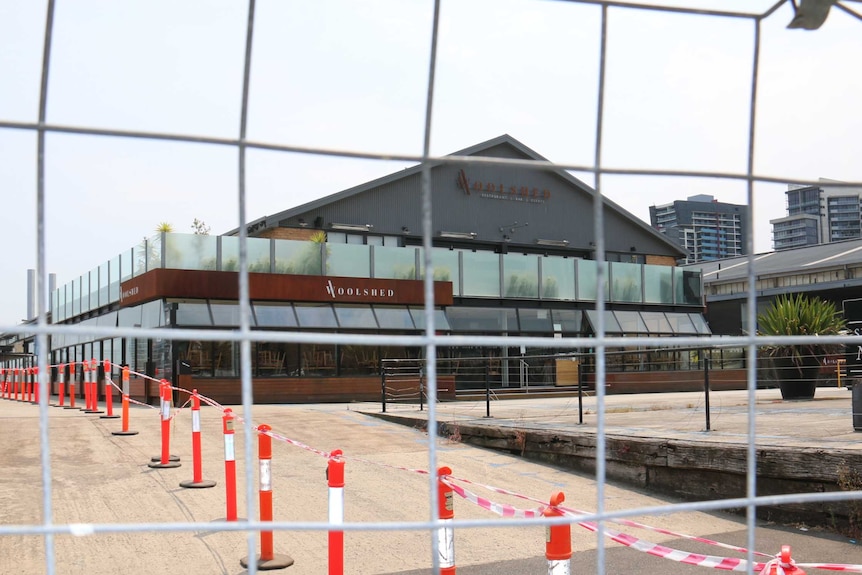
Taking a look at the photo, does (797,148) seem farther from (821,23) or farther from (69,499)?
(69,499)

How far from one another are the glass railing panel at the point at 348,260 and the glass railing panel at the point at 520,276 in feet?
16.5

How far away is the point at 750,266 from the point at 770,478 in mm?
6025

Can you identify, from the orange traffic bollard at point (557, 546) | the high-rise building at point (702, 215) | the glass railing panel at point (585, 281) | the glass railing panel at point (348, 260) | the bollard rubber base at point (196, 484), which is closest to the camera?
the high-rise building at point (702, 215)

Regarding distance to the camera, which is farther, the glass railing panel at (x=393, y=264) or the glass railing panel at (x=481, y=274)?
the glass railing panel at (x=481, y=274)

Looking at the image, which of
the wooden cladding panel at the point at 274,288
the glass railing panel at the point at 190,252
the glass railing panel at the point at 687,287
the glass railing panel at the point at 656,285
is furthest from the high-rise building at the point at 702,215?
the glass railing panel at the point at 687,287

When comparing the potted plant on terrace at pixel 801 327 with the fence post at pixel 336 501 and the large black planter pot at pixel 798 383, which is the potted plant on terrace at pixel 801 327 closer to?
the large black planter pot at pixel 798 383

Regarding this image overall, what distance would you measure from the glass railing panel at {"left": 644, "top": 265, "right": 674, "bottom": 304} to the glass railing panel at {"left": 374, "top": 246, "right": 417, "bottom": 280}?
30.8ft

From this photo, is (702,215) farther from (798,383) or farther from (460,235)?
(460,235)

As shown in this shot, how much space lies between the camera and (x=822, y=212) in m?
3.16

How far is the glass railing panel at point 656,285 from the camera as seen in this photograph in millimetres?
28203

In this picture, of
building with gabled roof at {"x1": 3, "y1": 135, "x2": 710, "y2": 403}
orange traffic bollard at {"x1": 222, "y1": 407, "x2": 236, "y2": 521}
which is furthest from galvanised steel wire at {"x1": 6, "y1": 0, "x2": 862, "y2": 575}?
building with gabled roof at {"x1": 3, "y1": 135, "x2": 710, "y2": 403}

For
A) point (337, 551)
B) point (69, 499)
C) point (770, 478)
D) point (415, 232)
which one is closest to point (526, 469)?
point (770, 478)

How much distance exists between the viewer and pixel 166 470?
9.34 metres

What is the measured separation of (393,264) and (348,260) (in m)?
1.30
